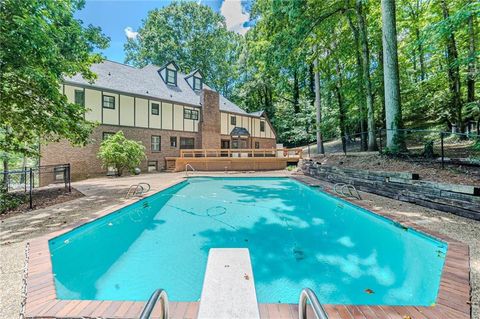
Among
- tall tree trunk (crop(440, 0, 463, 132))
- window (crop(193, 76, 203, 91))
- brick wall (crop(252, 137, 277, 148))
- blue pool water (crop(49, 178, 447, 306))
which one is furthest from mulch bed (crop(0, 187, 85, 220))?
brick wall (crop(252, 137, 277, 148))

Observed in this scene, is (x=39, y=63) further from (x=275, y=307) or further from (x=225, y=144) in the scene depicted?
(x=225, y=144)

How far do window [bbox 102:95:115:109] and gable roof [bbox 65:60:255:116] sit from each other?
0.61 m

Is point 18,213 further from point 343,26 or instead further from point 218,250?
point 343,26

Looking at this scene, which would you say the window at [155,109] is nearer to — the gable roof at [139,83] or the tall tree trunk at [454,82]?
the gable roof at [139,83]

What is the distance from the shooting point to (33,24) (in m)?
5.25

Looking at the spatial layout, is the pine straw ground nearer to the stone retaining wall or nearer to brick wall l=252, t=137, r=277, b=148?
the stone retaining wall

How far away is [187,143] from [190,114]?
8.25ft

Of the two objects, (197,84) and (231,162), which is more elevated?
(197,84)

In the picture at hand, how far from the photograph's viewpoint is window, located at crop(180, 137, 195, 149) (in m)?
19.0

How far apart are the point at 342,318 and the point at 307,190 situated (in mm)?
7509

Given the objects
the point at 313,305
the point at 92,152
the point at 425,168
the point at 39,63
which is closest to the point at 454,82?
the point at 425,168

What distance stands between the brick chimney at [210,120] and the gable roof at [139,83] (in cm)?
81

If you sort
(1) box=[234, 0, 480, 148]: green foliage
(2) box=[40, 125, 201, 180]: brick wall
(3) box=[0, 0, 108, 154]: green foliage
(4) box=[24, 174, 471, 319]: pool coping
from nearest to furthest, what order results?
(4) box=[24, 174, 471, 319]: pool coping < (3) box=[0, 0, 108, 154]: green foliage < (1) box=[234, 0, 480, 148]: green foliage < (2) box=[40, 125, 201, 180]: brick wall

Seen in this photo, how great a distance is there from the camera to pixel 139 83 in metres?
17.4
